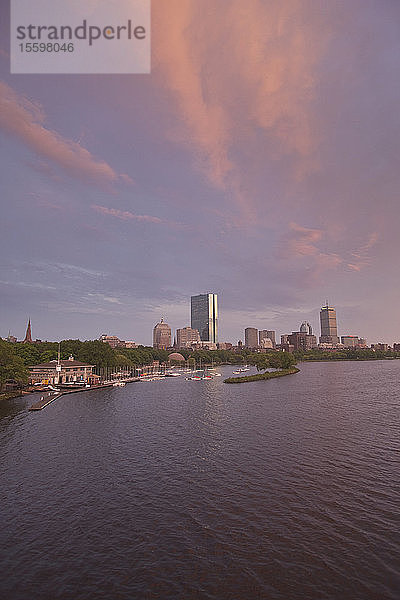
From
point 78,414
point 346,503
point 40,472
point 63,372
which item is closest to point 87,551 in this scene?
point 40,472

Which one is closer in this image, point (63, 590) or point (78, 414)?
point (63, 590)

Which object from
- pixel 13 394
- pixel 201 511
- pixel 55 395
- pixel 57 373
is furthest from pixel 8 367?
pixel 201 511

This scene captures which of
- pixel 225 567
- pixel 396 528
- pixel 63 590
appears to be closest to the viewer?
pixel 63 590

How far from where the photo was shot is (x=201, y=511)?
33500 mm

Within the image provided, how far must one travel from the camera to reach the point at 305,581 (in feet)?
76.7

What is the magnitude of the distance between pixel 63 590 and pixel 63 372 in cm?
12744

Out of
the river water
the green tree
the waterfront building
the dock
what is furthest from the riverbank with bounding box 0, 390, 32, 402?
the river water

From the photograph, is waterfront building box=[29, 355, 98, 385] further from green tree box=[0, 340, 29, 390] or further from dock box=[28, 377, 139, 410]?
green tree box=[0, 340, 29, 390]

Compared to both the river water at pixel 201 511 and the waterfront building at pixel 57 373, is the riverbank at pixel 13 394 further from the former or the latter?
the river water at pixel 201 511

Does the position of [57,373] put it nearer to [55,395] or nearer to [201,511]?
[55,395]

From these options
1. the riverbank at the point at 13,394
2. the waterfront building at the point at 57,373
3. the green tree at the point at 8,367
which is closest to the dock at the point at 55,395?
the riverbank at the point at 13,394

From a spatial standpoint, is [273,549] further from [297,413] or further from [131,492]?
[297,413]

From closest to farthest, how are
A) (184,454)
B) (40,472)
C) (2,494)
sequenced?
1. (2,494)
2. (40,472)
3. (184,454)

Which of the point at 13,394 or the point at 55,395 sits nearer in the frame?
the point at 13,394
